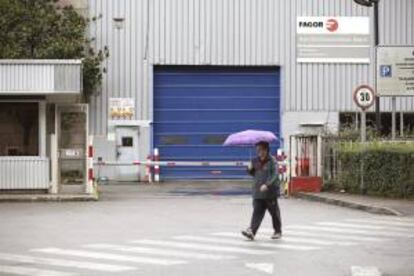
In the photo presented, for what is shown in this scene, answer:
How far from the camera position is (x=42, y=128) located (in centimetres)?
2461

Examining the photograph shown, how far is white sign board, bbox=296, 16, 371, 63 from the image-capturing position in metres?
37.5

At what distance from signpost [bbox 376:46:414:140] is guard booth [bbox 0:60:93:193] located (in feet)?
25.7

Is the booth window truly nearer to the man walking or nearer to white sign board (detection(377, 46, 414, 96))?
white sign board (detection(377, 46, 414, 96))

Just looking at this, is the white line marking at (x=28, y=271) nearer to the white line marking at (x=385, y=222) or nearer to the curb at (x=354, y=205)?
the white line marking at (x=385, y=222)

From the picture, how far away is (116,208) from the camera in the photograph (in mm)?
21281

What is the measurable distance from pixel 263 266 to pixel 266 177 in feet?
11.8

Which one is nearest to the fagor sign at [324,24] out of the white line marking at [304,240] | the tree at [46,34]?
the tree at [46,34]

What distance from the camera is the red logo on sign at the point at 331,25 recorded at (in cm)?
3750

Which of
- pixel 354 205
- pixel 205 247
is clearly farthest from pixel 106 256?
pixel 354 205

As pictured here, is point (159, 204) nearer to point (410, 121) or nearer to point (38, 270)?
point (38, 270)

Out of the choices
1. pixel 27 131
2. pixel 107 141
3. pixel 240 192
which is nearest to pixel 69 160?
pixel 27 131

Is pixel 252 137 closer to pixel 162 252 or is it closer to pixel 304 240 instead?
pixel 304 240

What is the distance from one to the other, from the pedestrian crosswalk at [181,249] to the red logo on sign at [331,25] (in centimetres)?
2135

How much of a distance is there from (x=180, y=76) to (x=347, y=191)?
13.6 meters
